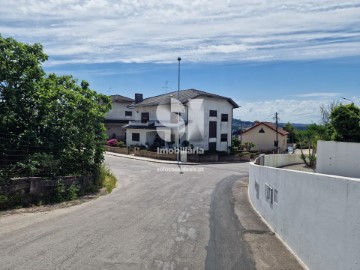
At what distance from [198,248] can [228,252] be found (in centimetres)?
72

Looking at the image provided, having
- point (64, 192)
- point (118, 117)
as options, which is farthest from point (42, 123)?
point (118, 117)

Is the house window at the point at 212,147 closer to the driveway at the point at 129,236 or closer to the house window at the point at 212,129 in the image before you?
the house window at the point at 212,129

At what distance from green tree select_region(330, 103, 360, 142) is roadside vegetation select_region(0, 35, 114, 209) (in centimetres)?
1477

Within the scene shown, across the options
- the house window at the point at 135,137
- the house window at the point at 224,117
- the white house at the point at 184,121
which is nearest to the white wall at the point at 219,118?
the white house at the point at 184,121

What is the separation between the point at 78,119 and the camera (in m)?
16.5

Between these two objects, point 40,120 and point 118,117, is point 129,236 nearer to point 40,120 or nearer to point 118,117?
point 40,120

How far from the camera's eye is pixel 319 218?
6.46 m

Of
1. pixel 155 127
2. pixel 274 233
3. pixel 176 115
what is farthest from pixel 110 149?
pixel 274 233

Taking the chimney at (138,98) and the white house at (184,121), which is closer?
the white house at (184,121)

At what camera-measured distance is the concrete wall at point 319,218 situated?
520 centimetres

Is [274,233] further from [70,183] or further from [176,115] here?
[176,115]

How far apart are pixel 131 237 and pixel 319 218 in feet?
16.1

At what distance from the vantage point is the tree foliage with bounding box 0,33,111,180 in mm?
14008

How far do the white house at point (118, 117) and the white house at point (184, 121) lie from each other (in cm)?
957
